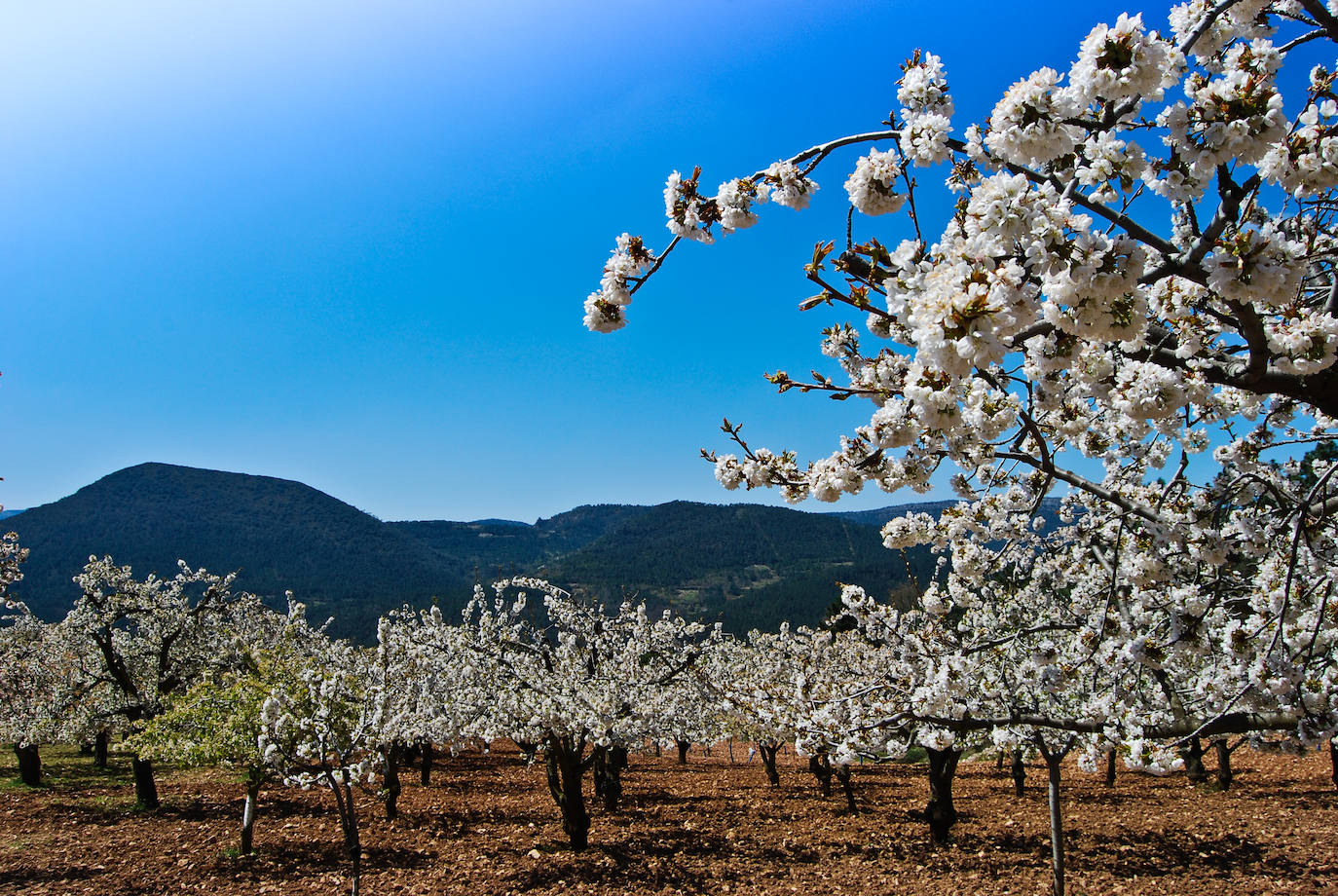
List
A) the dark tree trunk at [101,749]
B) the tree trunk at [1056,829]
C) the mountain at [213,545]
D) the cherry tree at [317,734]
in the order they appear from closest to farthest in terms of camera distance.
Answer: the tree trunk at [1056,829], the cherry tree at [317,734], the dark tree trunk at [101,749], the mountain at [213,545]

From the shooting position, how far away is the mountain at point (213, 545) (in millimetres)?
142250

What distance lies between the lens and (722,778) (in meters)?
22.4

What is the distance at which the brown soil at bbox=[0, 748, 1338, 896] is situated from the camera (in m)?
9.86

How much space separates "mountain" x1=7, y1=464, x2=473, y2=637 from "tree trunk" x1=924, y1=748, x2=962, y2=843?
11815 cm

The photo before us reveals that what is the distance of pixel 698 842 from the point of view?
12234mm

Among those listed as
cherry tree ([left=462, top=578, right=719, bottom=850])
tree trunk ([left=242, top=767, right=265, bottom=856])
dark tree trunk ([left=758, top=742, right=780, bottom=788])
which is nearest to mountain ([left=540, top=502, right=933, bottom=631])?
dark tree trunk ([left=758, top=742, right=780, bottom=788])

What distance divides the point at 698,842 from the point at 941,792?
14.7 feet

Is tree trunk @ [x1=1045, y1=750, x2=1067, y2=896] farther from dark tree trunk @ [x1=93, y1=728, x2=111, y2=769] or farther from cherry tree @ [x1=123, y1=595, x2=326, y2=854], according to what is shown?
dark tree trunk @ [x1=93, y1=728, x2=111, y2=769]

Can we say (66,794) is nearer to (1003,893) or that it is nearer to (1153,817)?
(1003,893)

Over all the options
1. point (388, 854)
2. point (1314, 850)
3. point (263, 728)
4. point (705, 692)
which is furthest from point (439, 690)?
point (1314, 850)

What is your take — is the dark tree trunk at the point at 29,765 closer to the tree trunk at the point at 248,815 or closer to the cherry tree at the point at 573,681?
the tree trunk at the point at 248,815

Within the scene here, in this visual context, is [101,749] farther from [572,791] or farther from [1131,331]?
[1131,331]

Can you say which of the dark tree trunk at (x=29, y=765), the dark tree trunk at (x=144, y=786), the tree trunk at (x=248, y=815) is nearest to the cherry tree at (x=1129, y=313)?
the tree trunk at (x=248, y=815)

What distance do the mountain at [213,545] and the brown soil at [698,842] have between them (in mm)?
111204
